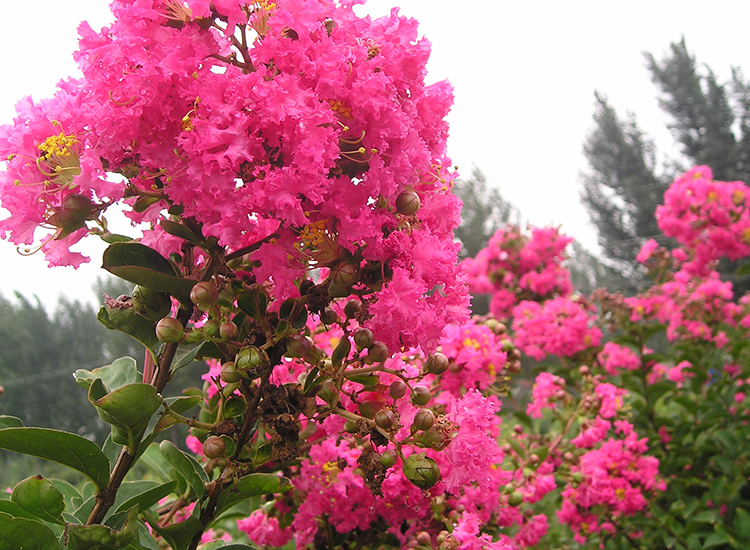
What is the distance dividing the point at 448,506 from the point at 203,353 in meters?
0.64

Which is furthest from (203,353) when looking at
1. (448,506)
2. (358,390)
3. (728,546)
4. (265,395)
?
(728,546)

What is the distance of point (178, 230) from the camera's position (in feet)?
2.52

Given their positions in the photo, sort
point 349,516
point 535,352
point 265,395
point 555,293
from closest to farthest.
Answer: point 265,395, point 349,516, point 535,352, point 555,293

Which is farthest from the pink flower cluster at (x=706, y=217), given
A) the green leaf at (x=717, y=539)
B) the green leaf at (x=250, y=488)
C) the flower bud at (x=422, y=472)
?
the green leaf at (x=250, y=488)

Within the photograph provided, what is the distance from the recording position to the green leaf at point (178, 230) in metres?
0.77

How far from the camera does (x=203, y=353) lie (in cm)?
90

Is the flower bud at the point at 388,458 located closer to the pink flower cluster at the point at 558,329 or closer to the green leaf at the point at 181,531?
the green leaf at the point at 181,531

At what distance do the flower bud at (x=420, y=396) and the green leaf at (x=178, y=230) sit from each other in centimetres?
40

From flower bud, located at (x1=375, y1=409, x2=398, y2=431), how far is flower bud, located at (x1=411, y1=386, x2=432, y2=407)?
2.1 inches

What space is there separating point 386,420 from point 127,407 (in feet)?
1.16

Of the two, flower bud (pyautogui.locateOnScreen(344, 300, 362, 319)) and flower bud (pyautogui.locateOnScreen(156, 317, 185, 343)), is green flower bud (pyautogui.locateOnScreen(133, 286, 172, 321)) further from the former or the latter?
flower bud (pyautogui.locateOnScreen(344, 300, 362, 319))

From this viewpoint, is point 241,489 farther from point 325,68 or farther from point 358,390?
point 325,68

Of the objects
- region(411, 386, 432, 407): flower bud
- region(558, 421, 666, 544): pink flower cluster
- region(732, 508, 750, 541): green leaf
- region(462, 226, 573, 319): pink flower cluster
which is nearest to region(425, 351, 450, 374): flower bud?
region(411, 386, 432, 407): flower bud

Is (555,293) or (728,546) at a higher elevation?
(555,293)
